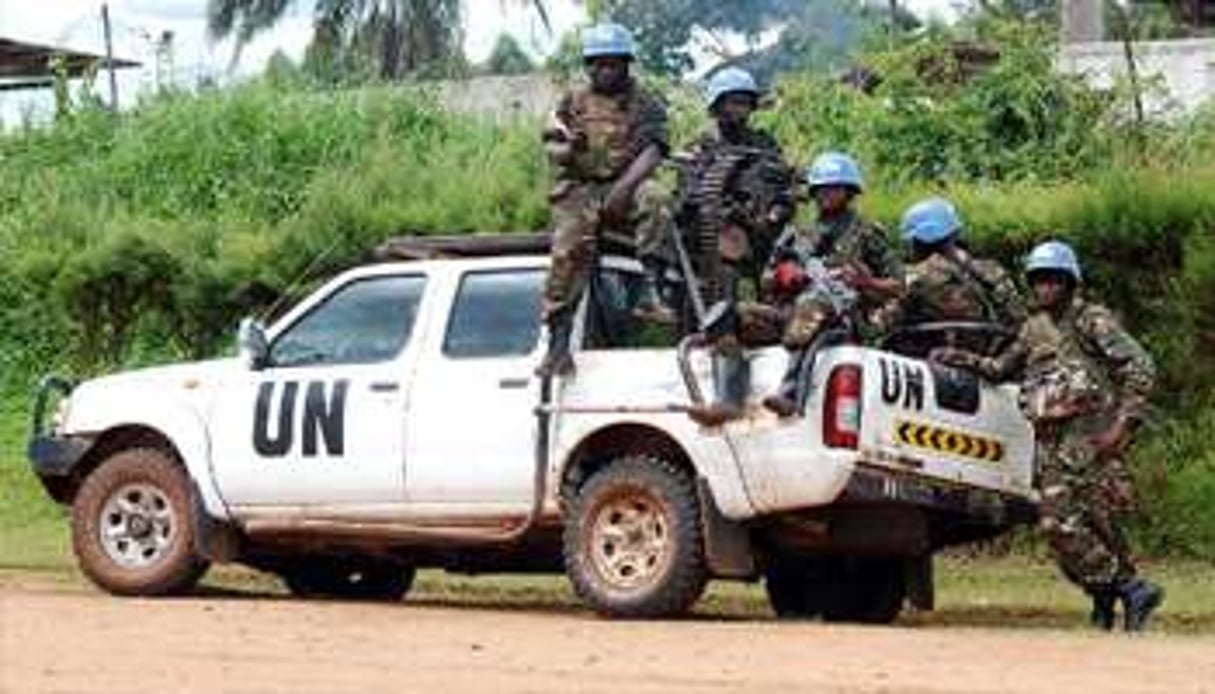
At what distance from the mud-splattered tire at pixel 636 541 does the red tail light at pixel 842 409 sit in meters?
0.75

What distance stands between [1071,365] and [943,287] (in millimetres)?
734

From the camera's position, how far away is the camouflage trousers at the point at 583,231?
1270 cm

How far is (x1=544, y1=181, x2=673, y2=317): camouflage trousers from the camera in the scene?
41.7 feet

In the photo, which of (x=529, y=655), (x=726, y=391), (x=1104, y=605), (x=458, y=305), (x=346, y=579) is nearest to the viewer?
(x=529, y=655)

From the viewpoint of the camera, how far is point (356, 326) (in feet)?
44.3

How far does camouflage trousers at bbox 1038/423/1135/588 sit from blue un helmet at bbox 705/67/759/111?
2.10 meters

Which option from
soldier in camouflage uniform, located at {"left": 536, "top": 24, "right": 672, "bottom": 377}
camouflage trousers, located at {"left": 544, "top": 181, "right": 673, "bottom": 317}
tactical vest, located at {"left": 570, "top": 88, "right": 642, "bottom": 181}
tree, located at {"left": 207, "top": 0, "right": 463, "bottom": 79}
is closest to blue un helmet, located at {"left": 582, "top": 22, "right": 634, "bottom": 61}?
soldier in camouflage uniform, located at {"left": 536, "top": 24, "right": 672, "bottom": 377}

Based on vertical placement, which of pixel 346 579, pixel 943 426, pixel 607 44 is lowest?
pixel 346 579

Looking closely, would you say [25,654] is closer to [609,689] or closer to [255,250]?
[609,689]

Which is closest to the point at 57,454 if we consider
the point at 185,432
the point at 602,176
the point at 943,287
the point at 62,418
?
the point at 62,418

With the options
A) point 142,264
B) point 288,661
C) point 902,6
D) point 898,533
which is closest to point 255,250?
point 142,264

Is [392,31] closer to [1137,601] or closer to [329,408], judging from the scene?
[329,408]

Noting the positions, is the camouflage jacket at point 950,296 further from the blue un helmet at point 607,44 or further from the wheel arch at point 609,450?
the blue un helmet at point 607,44

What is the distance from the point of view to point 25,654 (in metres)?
10.5
